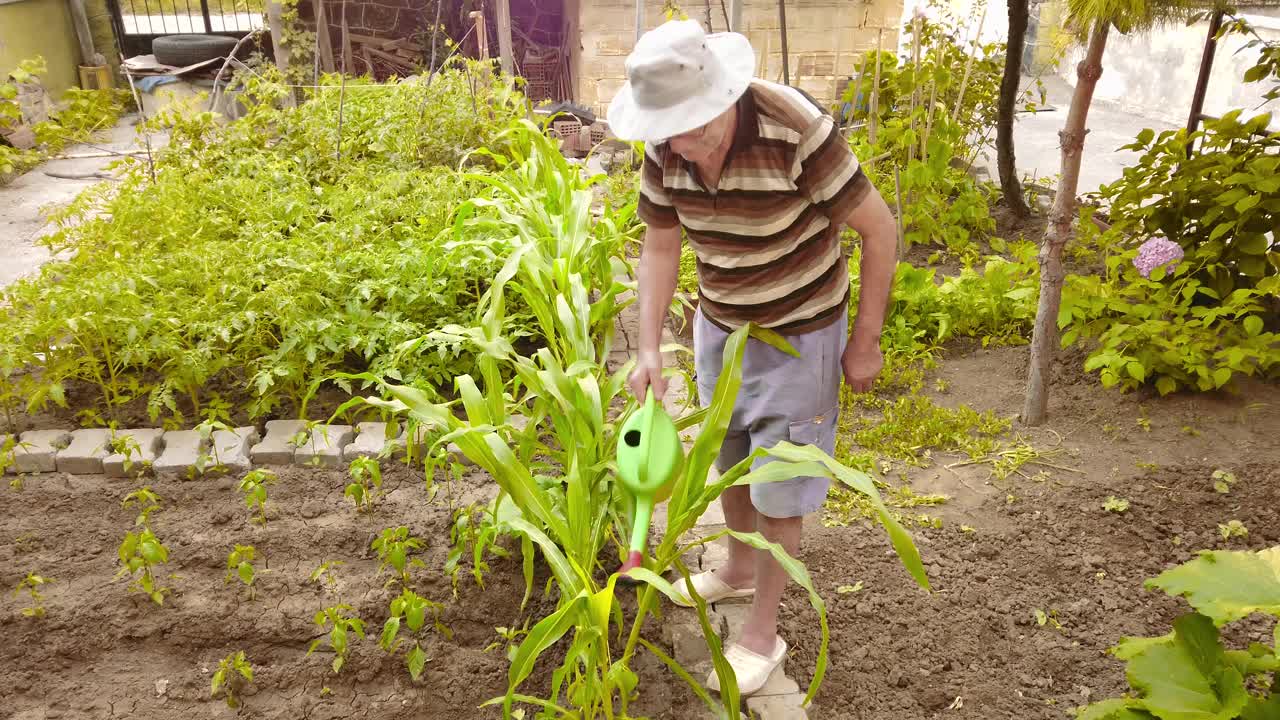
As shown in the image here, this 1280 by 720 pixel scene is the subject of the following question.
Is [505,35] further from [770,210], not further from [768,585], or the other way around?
[768,585]

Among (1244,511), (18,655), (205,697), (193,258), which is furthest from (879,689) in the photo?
(193,258)

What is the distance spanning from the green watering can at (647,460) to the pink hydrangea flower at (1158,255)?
2.31m

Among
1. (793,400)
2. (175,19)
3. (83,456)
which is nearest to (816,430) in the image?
(793,400)

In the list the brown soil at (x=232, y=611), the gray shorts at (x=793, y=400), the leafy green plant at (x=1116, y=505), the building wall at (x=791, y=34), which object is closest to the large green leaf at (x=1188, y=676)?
the gray shorts at (x=793, y=400)

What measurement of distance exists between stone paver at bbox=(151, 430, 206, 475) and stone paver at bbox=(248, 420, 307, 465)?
16 cm

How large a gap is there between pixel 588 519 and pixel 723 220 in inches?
28.0

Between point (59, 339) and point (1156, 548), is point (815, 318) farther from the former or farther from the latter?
point (59, 339)

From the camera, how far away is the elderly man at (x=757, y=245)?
1.62 metres

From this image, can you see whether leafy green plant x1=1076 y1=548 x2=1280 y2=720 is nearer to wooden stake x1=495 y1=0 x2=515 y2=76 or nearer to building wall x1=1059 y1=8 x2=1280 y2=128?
wooden stake x1=495 y1=0 x2=515 y2=76

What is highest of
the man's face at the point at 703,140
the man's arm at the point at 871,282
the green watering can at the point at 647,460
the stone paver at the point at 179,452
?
the man's face at the point at 703,140

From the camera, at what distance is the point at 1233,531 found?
8.27 ft

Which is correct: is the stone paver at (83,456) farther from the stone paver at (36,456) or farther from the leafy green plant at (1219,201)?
the leafy green plant at (1219,201)

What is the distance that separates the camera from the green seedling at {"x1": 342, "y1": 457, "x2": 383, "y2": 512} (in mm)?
2365

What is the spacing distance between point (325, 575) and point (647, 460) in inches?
46.8
